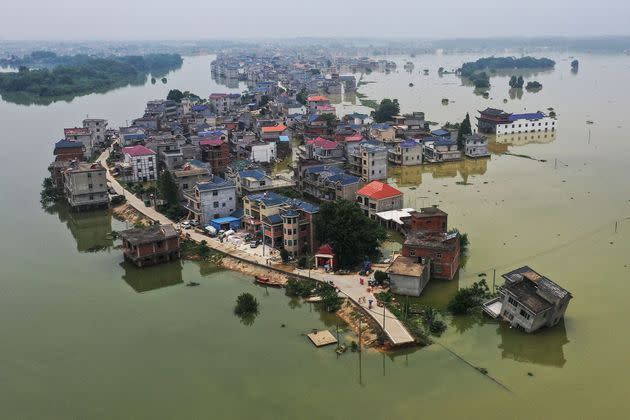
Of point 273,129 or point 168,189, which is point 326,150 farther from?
point 168,189

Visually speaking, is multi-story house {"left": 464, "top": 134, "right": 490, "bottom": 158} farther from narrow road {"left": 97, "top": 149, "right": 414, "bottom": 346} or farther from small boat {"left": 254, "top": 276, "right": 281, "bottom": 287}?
small boat {"left": 254, "top": 276, "right": 281, "bottom": 287}

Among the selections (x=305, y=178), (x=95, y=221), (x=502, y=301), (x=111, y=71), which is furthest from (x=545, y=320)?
(x=111, y=71)

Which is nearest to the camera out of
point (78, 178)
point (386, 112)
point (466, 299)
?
point (466, 299)

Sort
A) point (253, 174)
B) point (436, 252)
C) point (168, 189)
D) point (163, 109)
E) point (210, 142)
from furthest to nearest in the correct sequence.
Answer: point (163, 109) → point (210, 142) → point (253, 174) → point (168, 189) → point (436, 252)

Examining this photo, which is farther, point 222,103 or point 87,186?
point 222,103

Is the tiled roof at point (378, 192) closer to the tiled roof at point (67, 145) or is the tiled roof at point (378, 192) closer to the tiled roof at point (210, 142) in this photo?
the tiled roof at point (210, 142)

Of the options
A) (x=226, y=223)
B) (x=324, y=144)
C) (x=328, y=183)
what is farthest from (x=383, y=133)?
(x=226, y=223)

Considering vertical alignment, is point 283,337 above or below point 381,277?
below

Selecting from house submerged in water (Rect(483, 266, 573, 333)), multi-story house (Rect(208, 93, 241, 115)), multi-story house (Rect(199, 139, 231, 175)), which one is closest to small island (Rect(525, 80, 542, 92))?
multi-story house (Rect(208, 93, 241, 115))
